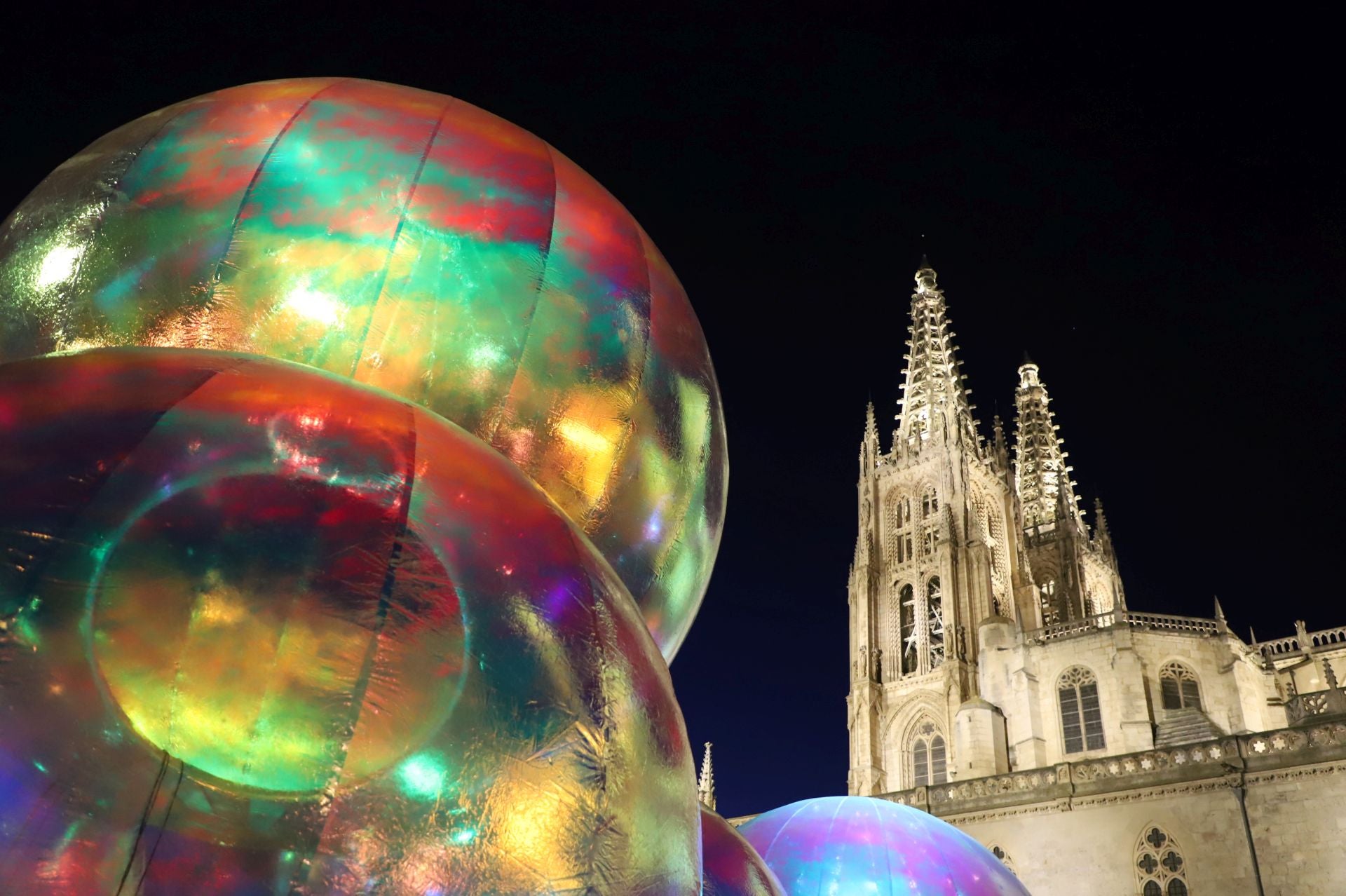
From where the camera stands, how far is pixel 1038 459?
61.4 m

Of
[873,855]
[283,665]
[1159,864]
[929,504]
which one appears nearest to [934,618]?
[929,504]

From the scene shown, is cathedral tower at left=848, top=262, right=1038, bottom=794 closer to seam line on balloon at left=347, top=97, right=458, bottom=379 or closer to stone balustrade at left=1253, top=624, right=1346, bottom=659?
stone balustrade at left=1253, top=624, right=1346, bottom=659

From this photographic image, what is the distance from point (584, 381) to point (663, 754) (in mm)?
1318

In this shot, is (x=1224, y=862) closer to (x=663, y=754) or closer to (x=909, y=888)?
(x=909, y=888)

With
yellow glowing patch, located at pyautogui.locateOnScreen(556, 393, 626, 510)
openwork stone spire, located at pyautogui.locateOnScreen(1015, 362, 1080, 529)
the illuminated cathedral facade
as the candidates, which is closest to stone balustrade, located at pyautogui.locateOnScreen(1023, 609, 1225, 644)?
the illuminated cathedral facade

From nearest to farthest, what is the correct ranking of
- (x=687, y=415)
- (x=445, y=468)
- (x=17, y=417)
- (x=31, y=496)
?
(x=31, y=496)
(x=17, y=417)
(x=445, y=468)
(x=687, y=415)

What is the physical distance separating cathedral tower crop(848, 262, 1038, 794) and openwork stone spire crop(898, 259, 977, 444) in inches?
5.5

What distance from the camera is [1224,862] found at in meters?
16.3

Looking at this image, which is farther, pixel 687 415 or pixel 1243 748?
pixel 1243 748

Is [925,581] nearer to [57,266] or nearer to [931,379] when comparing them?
[931,379]

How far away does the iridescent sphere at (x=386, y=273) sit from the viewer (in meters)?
2.71

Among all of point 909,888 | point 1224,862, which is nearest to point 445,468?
point 909,888

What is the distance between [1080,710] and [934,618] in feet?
46.5

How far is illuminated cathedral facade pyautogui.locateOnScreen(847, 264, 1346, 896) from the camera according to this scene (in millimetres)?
16547
